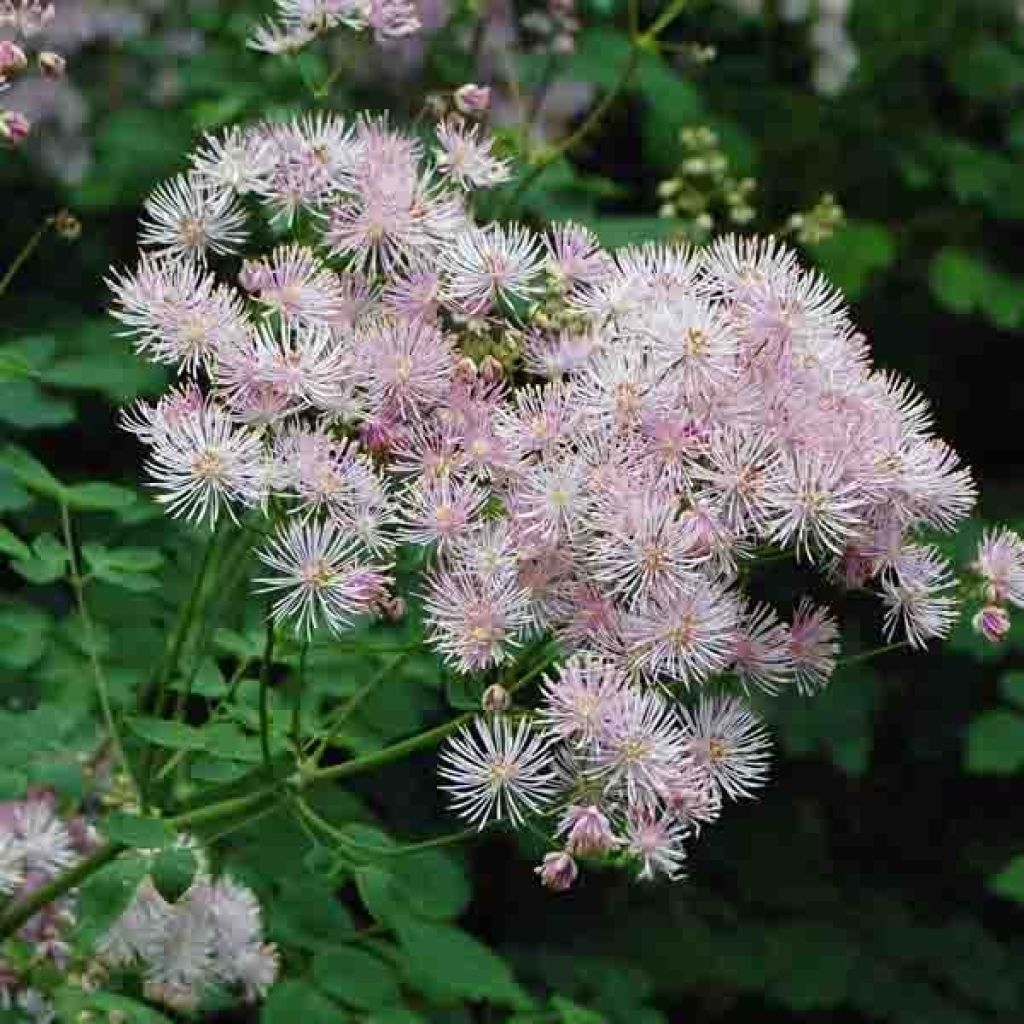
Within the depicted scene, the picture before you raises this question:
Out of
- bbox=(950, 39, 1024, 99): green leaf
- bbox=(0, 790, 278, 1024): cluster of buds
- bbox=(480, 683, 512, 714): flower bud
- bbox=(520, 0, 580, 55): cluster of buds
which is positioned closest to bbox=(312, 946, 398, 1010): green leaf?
bbox=(0, 790, 278, 1024): cluster of buds

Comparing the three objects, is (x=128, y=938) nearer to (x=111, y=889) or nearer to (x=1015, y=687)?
(x=111, y=889)

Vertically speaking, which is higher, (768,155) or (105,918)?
(768,155)

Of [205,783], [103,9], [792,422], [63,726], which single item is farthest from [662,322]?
[103,9]

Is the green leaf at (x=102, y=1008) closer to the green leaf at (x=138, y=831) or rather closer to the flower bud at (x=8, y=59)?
the green leaf at (x=138, y=831)

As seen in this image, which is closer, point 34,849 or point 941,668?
point 34,849

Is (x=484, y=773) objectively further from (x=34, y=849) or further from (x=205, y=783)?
(x=34, y=849)

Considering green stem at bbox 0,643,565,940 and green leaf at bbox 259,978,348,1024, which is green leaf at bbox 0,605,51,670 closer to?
green stem at bbox 0,643,565,940
